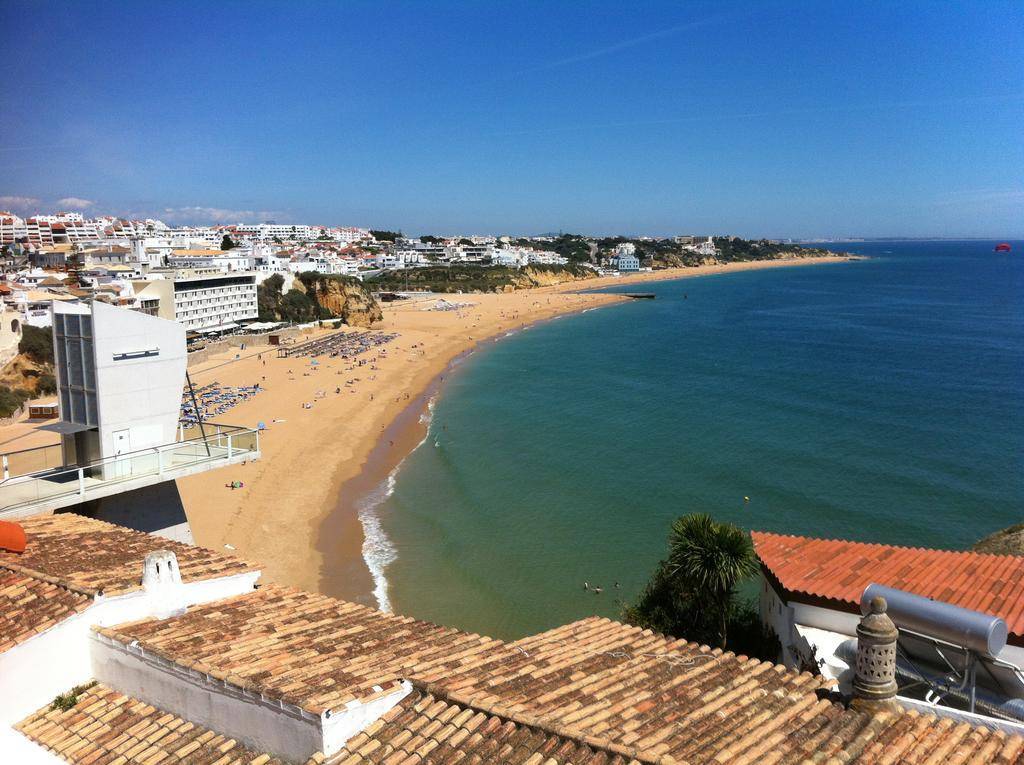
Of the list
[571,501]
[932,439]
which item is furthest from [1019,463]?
[571,501]

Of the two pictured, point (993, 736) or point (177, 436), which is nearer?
point (993, 736)

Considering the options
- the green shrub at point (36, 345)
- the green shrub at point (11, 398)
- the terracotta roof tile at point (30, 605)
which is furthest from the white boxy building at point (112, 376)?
the green shrub at point (36, 345)

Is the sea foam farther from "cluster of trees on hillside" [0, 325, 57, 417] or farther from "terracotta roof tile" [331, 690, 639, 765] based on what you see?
"cluster of trees on hillside" [0, 325, 57, 417]

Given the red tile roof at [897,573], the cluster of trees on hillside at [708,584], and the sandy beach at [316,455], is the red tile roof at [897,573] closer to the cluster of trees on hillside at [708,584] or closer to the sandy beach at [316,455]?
the cluster of trees on hillside at [708,584]

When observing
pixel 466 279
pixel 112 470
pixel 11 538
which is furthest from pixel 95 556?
pixel 466 279

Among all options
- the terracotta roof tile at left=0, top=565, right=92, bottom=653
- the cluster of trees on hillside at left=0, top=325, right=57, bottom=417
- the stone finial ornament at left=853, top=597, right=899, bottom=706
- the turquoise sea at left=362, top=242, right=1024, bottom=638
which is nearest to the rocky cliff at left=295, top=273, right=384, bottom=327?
the turquoise sea at left=362, top=242, right=1024, bottom=638

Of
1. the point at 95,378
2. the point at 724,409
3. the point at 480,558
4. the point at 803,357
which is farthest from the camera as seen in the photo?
the point at 803,357

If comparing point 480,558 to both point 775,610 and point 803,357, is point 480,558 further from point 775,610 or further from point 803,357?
point 803,357

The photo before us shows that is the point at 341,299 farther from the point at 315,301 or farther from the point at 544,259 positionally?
the point at 544,259
